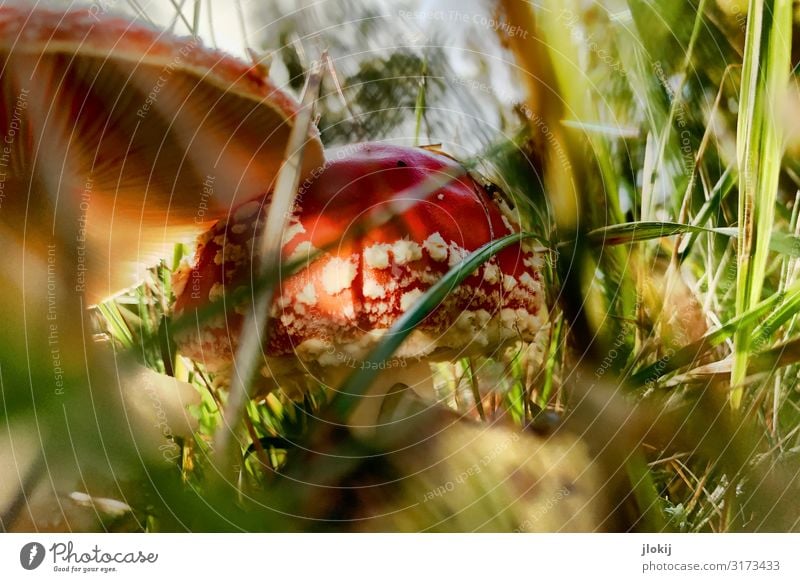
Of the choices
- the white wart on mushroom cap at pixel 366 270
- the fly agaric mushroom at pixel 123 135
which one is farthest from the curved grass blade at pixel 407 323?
the fly agaric mushroom at pixel 123 135

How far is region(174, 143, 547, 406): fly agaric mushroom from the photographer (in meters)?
0.53

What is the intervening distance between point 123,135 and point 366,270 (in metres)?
0.19

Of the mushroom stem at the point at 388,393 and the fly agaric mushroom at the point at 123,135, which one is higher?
the fly agaric mushroom at the point at 123,135

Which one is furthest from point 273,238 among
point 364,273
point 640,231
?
point 640,231

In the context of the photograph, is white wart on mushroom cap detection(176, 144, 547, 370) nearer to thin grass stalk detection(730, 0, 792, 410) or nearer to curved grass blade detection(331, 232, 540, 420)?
curved grass blade detection(331, 232, 540, 420)

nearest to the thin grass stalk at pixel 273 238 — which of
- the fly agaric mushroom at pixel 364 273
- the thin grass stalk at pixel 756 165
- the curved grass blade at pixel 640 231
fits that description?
the fly agaric mushroom at pixel 364 273

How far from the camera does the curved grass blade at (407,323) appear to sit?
525 mm

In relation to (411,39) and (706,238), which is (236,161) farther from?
(706,238)

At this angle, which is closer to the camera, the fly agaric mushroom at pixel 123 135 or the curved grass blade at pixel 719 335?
the fly agaric mushroom at pixel 123 135

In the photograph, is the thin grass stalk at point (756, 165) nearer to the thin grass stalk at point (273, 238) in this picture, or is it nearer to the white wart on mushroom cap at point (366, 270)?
the white wart on mushroom cap at point (366, 270)

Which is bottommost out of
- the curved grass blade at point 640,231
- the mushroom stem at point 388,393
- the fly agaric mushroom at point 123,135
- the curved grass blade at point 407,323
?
the mushroom stem at point 388,393

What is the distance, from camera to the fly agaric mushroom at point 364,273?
1.73ft

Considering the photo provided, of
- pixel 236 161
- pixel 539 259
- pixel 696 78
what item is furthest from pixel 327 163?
pixel 696 78
